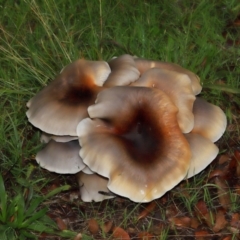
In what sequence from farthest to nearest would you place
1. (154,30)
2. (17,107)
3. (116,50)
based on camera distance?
(154,30) → (116,50) → (17,107)

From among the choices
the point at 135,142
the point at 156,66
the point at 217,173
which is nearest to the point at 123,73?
the point at 156,66

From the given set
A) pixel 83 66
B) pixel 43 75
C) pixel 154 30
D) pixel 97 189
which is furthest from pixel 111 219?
pixel 154 30

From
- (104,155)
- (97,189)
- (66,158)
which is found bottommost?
(97,189)

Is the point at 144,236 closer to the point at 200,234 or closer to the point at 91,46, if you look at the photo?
the point at 200,234

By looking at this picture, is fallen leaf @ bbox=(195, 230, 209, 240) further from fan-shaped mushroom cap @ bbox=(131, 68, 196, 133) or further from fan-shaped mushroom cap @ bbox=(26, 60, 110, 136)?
fan-shaped mushroom cap @ bbox=(26, 60, 110, 136)

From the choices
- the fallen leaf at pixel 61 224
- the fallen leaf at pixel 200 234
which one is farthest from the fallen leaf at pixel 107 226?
the fallen leaf at pixel 200 234

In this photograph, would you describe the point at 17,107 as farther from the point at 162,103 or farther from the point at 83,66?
the point at 162,103

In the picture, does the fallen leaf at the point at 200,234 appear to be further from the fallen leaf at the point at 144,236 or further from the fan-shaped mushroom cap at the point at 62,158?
the fan-shaped mushroom cap at the point at 62,158
